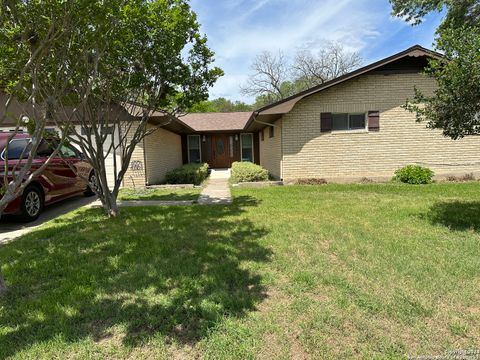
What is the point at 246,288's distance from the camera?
3162 mm

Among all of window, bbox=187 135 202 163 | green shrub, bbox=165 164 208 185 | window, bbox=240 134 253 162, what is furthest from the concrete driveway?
window, bbox=240 134 253 162

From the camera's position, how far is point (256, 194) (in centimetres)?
884

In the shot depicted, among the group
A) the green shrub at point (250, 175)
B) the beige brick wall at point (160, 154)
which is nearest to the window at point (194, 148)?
the beige brick wall at point (160, 154)

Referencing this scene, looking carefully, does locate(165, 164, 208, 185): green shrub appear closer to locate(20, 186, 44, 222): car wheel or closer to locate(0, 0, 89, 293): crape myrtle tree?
locate(20, 186, 44, 222): car wheel

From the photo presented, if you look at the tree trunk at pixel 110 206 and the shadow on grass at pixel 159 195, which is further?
the shadow on grass at pixel 159 195

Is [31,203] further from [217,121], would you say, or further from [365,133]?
[217,121]

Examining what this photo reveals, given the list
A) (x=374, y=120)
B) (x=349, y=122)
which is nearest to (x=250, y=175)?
(x=349, y=122)

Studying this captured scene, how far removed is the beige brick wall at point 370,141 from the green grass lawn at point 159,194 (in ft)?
11.3

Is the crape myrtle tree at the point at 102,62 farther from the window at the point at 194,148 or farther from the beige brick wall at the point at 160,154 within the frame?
the window at the point at 194,148

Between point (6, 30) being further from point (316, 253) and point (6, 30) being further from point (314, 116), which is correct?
point (314, 116)

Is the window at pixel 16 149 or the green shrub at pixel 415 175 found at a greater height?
the window at pixel 16 149

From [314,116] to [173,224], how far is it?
6802mm

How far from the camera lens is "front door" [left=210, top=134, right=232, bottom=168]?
19953 millimetres

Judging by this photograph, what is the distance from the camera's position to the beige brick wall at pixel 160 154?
11570 millimetres
